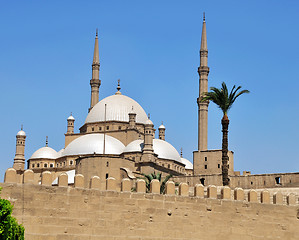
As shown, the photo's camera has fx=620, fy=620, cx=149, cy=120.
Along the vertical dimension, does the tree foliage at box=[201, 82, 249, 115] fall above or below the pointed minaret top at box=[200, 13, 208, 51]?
below

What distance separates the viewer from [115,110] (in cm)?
5994

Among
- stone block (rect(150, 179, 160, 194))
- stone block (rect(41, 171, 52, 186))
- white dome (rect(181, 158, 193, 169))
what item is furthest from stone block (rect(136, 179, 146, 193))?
white dome (rect(181, 158, 193, 169))

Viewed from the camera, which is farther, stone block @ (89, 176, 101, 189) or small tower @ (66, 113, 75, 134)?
small tower @ (66, 113, 75, 134)

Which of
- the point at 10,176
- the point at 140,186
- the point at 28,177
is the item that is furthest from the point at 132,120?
the point at 10,176

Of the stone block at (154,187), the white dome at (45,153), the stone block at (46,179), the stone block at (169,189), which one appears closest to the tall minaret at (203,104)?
the white dome at (45,153)

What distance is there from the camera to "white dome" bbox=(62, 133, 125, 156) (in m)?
52.9

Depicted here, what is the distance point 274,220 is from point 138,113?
40.1 meters

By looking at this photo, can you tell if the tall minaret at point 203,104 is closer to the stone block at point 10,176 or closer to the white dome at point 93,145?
the white dome at point 93,145

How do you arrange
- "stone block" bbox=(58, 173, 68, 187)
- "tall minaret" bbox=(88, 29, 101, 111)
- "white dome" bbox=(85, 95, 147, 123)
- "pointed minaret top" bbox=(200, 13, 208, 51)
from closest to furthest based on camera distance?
"stone block" bbox=(58, 173, 68, 187) < "pointed minaret top" bbox=(200, 13, 208, 51) < "white dome" bbox=(85, 95, 147, 123) < "tall minaret" bbox=(88, 29, 101, 111)

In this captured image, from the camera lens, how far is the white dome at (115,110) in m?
59.6

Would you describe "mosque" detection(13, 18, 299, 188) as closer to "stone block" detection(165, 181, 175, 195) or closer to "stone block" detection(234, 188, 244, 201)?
"stone block" detection(234, 188, 244, 201)

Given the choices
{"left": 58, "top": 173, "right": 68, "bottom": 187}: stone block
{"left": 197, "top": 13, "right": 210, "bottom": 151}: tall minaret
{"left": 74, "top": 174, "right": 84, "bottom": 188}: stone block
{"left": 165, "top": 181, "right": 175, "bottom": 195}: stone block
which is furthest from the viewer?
{"left": 197, "top": 13, "right": 210, "bottom": 151}: tall minaret

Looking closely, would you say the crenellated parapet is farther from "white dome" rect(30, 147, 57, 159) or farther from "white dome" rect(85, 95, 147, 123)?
"white dome" rect(85, 95, 147, 123)

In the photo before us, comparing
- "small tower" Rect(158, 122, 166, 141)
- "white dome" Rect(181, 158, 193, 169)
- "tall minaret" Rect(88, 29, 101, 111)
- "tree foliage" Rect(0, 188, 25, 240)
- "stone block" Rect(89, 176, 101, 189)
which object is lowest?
"tree foliage" Rect(0, 188, 25, 240)
